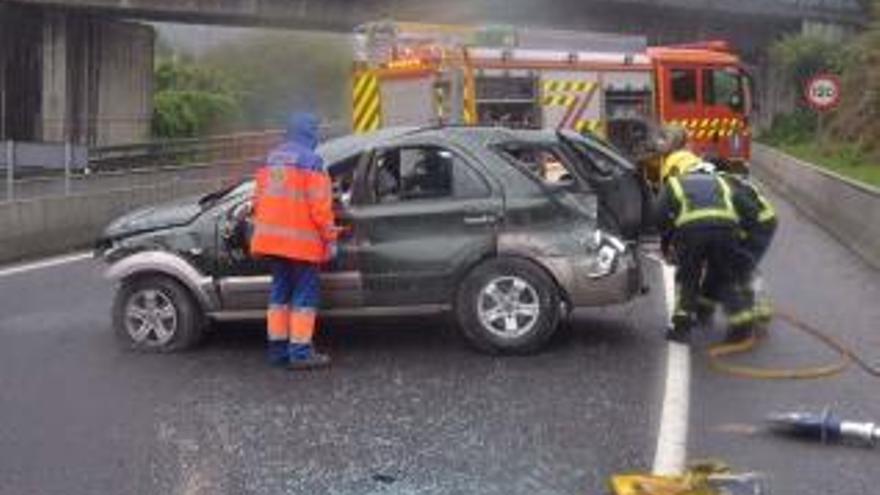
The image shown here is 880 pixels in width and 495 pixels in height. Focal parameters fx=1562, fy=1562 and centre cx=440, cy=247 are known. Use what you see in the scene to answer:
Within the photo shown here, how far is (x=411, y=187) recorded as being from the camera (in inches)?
418

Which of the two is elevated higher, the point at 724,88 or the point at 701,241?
the point at 724,88

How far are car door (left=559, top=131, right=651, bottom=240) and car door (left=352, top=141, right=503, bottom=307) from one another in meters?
0.92

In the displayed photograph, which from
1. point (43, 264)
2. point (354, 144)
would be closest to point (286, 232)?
point (354, 144)

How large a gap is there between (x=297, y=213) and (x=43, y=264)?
7603mm

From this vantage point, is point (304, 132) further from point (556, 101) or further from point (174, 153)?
point (174, 153)

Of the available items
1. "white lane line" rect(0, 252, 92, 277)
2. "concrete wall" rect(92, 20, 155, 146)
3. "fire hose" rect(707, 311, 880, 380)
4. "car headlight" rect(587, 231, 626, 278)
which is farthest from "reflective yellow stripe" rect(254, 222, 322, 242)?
"concrete wall" rect(92, 20, 155, 146)

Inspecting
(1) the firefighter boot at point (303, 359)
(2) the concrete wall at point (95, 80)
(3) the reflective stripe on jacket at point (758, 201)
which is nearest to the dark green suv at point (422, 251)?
(1) the firefighter boot at point (303, 359)

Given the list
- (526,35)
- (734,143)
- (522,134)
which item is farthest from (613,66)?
(522,134)

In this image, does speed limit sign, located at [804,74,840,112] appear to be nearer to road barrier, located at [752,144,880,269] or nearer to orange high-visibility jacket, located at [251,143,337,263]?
road barrier, located at [752,144,880,269]

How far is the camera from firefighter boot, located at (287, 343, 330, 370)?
9961 mm

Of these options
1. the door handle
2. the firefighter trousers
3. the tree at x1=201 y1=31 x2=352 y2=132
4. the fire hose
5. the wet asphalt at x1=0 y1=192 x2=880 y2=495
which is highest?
the tree at x1=201 y1=31 x2=352 y2=132

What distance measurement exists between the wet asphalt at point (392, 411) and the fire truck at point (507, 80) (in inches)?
378

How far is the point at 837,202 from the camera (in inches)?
811

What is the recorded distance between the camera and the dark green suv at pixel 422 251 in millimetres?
10305
